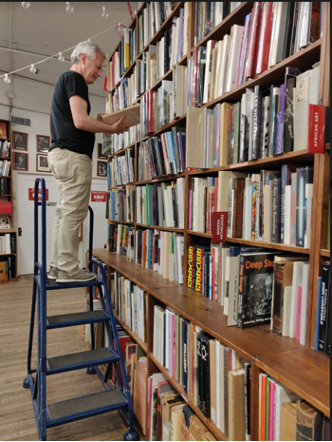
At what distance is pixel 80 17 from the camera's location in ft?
3.09

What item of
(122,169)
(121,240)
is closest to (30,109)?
(122,169)

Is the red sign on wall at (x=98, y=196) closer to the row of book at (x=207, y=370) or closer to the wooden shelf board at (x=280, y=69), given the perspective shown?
the row of book at (x=207, y=370)

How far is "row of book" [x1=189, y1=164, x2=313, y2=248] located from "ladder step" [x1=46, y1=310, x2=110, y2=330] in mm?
704

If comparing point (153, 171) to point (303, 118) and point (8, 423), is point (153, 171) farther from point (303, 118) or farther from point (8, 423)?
point (8, 423)

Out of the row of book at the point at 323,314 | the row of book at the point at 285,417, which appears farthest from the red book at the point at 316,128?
the row of book at the point at 285,417

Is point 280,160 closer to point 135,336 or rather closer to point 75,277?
point 75,277

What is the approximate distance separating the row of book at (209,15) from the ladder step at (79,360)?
1623 mm

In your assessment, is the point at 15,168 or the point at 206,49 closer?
the point at 206,49

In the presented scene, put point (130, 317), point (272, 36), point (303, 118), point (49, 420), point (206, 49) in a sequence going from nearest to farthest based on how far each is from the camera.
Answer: point (303, 118) → point (272, 36) → point (49, 420) → point (206, 49) → point (130, 317)

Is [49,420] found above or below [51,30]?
below

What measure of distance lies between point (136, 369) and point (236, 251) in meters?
0.98

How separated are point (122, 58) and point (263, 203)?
7.02 ft

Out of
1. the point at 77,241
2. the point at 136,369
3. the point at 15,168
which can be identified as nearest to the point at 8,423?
the point at 136,369

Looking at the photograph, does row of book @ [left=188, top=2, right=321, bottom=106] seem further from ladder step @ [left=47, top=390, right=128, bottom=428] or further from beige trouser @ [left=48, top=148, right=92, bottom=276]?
ladder step @ [left=47, top=390, right=128, bottom=428]
